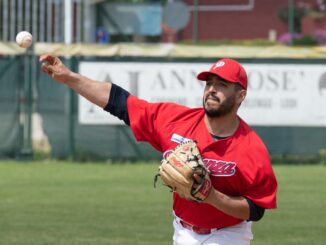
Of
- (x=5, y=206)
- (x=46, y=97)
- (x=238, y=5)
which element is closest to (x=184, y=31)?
(x=238, y=5)

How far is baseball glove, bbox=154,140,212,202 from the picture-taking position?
571cm

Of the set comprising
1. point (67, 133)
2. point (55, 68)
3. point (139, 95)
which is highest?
point (55, 68)

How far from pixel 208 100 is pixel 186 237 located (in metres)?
0.91

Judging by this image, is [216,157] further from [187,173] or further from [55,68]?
[55,68]

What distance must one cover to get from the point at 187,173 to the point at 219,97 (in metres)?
0.57

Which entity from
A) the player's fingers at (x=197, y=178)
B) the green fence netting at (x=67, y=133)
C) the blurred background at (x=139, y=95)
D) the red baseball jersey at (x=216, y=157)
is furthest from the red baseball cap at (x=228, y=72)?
the green fence netting at (x=67, y=133)

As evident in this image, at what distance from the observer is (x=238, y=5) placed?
47.2 meters

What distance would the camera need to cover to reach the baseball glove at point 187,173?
5711 millimetres

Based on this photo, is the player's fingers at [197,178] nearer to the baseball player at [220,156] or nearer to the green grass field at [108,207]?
the baseball player at [220,156]

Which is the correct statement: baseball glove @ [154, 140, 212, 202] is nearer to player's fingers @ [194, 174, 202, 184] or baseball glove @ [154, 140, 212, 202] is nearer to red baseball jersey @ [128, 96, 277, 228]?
player's fingers @ [194, 174, 202, 184]

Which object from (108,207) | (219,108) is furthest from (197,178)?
(108,207)

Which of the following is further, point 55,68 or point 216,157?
point 55,68

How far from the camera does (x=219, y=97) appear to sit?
235 inches

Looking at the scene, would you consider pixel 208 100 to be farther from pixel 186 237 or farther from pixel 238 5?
pixel 238 5
